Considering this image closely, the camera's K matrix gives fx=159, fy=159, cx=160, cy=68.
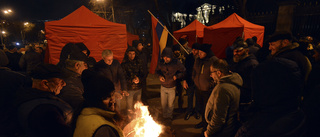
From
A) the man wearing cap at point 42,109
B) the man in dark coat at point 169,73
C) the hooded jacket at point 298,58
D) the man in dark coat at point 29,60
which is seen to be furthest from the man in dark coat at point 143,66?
the man in dark coat at point 29,60

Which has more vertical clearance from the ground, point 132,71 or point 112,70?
point 112,70

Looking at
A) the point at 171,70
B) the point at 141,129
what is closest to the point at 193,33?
the point at 171,70

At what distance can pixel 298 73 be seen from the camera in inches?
74.4

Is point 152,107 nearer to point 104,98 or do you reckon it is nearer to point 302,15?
point 104,98

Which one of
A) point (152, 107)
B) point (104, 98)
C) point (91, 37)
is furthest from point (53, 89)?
point (152, 107)

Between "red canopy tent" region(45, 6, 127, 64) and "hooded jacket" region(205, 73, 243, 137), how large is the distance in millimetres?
4526

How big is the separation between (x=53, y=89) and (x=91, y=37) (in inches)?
165

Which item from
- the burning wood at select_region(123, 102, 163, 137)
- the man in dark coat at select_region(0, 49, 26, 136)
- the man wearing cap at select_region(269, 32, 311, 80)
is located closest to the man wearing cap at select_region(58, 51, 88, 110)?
the man in dark coat at select_region(0, 49, 26, 136)

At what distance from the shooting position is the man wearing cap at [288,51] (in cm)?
324

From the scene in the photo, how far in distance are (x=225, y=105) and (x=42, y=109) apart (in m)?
2.46

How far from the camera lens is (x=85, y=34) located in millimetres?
5730

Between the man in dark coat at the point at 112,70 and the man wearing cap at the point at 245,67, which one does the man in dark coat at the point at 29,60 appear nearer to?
the man in dark coat at the point at 112,70

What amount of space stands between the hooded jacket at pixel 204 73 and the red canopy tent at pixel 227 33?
449cm

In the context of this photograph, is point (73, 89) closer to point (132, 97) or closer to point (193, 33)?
point (132, 97)
